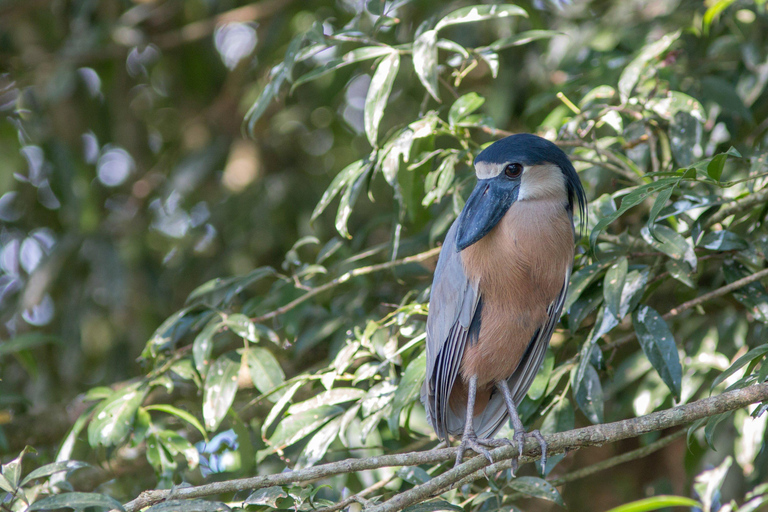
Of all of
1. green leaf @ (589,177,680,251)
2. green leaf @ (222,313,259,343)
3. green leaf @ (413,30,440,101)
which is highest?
green leaf @ (413,30,440,101)

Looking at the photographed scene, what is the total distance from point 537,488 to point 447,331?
46 cm

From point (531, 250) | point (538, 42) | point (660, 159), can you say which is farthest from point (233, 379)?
point (538, 42)

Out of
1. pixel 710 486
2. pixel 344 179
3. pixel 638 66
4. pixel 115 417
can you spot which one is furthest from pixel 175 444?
pixel 638 66

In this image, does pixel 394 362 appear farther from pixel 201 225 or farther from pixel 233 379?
pixel 201 225

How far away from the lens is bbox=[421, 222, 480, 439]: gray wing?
1.90 m

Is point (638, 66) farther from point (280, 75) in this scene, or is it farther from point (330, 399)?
point (330, 399)

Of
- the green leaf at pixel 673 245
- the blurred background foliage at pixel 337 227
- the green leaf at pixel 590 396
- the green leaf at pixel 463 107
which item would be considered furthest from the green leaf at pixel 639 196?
the green leaf at pixel 463 107

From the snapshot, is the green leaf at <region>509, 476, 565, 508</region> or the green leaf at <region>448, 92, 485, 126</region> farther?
the green leaf at <region>448, 92, 485, 126</region>

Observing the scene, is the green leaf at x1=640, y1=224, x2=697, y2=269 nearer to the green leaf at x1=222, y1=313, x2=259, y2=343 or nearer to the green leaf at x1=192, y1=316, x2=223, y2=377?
the green leaf at x1=222, y1=313, x2=259, y2=343

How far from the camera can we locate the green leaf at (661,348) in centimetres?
171

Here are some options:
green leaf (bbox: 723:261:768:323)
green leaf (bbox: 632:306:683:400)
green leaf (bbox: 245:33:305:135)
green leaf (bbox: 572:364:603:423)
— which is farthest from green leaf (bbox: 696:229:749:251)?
green leaf (bbox: 245:33:305:135)

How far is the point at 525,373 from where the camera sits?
198 cm

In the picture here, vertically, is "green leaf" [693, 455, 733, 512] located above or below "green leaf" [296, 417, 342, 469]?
below

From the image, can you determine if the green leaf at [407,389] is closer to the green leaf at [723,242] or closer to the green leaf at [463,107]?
the green leaf at [463,107]
